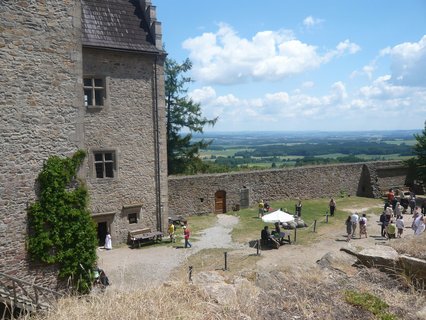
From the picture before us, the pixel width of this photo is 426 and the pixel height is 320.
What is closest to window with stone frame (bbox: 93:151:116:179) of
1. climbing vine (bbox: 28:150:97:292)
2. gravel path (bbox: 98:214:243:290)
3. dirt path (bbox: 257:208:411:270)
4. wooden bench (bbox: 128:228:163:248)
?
wooden bench (bbox: 128:228:163:248)

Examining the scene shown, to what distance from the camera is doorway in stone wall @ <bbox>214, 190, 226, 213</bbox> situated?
82.2ft

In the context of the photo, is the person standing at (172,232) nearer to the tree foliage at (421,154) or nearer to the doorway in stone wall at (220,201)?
the doorway in stone wall at (220,201)

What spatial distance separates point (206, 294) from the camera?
18.4ft

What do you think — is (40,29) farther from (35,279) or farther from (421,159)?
(421,159)

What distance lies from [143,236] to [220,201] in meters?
7.61

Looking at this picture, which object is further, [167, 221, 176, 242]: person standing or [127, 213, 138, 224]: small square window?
[127, 213, 138, 224]: small square window

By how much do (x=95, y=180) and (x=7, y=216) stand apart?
27.4ft

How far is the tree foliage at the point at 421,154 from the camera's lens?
97.5 ft

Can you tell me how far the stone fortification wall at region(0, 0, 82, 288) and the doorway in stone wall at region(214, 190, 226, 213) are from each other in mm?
15011

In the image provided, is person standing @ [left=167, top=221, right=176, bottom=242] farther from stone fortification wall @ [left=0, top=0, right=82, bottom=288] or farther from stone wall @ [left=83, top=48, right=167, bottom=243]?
stone fortification wall @ [left=0, top=0, right=82, bottom=288]

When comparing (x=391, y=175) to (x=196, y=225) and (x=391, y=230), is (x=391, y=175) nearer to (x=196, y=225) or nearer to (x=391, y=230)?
(x=391, y=230)

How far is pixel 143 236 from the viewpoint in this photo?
18766 mm

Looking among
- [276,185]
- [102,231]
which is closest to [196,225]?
[102,231]

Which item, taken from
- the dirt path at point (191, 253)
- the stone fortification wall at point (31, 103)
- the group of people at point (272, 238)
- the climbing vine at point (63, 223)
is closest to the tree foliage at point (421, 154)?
the dirt path at point (191, 253)
